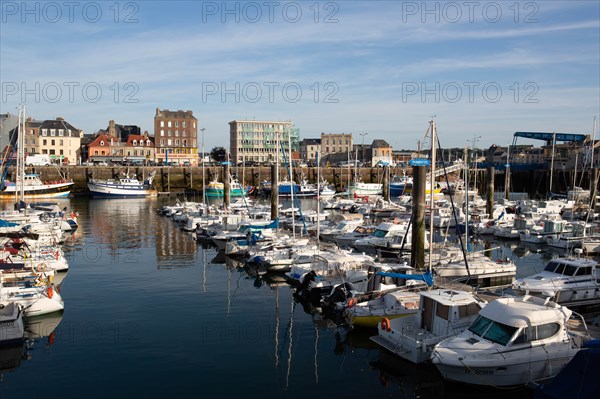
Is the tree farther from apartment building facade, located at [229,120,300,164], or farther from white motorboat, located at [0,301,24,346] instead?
white motorboat, located at [0,301,24,346]

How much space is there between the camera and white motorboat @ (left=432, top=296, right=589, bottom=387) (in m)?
15.9

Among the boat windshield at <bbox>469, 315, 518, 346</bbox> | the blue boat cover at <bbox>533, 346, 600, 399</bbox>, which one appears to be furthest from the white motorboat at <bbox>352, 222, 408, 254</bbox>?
the blue boat cover at <bbox>533, 346, 600, 399</bbox>

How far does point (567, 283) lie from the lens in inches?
960

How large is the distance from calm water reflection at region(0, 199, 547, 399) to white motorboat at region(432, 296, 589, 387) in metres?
0.68

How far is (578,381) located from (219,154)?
490 ft

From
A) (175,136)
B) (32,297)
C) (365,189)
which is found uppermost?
(175,136)

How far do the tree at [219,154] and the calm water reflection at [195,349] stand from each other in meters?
125

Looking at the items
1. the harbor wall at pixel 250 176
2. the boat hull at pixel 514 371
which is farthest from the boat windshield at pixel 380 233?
the harbor wall at pixel 250 176

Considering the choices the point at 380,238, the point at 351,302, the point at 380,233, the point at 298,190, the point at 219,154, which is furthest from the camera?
the point at 219,154

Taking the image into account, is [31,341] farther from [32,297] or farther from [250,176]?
[250,176]

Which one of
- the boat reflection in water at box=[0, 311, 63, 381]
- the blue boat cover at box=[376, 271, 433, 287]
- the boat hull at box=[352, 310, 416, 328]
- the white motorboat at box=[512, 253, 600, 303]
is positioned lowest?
the boat reflection in water at box=[0, 311, 63, 381]

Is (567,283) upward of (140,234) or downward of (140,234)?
upward

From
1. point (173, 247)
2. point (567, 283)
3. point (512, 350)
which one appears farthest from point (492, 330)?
point (173, 247)

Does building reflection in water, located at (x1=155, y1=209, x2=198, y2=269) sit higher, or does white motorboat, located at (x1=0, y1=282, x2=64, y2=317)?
white motorboat, located at (x1=0, y1=282, x2=64, y2=317)
